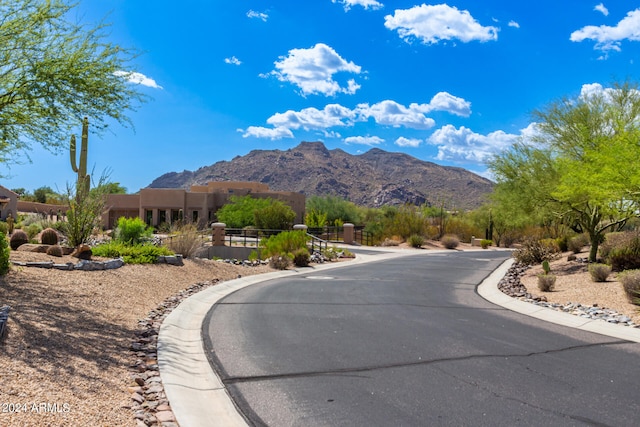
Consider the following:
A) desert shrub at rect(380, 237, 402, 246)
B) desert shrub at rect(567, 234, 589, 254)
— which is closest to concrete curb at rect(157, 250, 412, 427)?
desert shrub at rect(567, 234, 589, 254)

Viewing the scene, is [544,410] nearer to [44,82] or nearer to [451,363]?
[451,363]

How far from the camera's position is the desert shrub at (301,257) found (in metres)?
23.3

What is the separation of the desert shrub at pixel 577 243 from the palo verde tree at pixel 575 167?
6.28ft

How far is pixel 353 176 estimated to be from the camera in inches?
5246

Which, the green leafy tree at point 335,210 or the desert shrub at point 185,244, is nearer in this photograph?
the desert shrub at point 185,244

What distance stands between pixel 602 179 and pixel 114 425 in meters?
16.6

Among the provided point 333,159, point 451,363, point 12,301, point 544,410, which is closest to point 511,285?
point 451,363

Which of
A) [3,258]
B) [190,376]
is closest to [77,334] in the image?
[190,376]

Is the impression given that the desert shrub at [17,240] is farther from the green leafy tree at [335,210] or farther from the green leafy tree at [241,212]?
the green leafy tree at [335,210]

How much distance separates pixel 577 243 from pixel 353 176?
349 ft

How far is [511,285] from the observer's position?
17750mm

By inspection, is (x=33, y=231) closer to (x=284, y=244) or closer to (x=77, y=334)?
(x=284, y=244)

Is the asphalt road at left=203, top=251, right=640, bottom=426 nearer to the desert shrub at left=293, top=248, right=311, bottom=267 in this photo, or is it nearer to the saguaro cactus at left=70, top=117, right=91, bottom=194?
the saguaro cactus at left=70, top=117, right=91, bottom=194

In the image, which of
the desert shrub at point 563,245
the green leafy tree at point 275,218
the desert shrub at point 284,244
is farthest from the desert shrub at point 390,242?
the desert shrub at point 284,244
